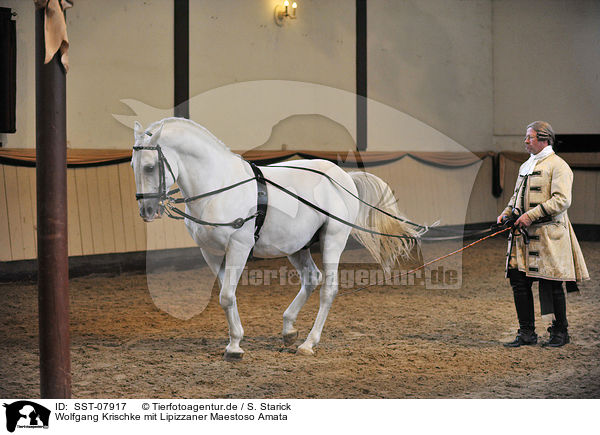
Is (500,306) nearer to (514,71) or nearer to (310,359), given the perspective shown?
(310,359)

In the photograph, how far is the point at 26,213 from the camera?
6605mm

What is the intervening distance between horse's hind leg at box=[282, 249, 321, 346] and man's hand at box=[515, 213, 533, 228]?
129 cm

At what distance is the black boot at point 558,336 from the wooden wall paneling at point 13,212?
200 inches

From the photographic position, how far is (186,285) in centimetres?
666

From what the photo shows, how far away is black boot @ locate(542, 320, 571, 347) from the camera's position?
4.14m

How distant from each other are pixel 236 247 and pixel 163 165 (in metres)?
0.62

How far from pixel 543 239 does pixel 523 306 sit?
470mm

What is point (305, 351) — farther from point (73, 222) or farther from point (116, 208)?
point (116, 208)

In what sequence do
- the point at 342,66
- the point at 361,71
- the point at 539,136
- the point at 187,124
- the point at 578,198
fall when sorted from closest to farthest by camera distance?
1. the point at 187,124
2. the point at 539,136
3. the point at 342,66
4. the point at 361,71
5. the point at 578,198

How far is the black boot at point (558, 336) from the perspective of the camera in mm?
4145

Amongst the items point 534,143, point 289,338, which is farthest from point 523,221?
point 289,338

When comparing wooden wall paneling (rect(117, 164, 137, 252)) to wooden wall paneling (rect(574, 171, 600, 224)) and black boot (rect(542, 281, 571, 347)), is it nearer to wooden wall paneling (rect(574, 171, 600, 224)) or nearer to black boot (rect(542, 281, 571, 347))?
black boot (rect(542, 281, 571, 347))

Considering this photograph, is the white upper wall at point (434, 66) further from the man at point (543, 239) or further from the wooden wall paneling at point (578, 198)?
the man at point (543, 239)
